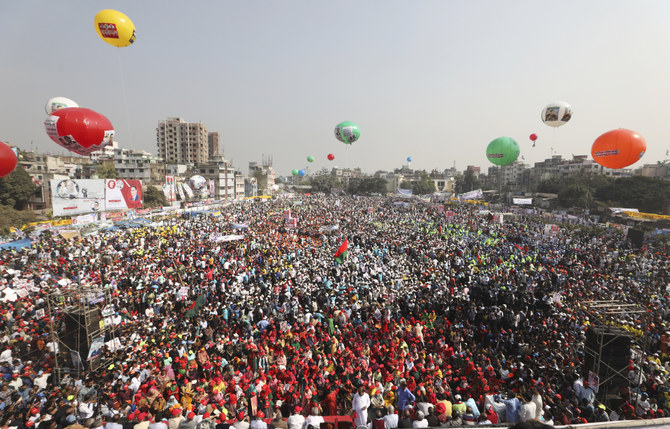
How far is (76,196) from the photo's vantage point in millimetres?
20703

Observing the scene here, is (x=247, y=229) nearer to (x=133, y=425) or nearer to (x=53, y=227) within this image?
(x=53, y=227)

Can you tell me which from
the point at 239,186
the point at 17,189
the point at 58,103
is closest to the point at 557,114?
the point at 58,103

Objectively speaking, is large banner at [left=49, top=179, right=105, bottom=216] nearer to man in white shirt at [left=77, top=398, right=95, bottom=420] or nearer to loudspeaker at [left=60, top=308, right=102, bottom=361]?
loudspeaker at [left=60, top=308, right=102, bottom=361]

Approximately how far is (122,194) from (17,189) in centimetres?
1839

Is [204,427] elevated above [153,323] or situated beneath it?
elevated above

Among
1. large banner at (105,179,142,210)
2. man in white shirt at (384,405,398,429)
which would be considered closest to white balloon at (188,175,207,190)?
large banner at (105,179,142,210)

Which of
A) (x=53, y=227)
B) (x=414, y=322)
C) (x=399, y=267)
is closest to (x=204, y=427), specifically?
(x=414, y=322)

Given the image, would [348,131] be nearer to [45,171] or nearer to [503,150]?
[503,150]

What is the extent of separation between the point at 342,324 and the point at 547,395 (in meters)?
4.75

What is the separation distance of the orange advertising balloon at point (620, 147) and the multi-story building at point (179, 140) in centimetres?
8749

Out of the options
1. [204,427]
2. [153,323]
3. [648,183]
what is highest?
[648,183]

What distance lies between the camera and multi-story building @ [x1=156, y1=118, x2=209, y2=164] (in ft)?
274

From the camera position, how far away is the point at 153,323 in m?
8.77

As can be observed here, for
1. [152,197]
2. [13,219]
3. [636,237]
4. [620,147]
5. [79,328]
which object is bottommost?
[79,328]
